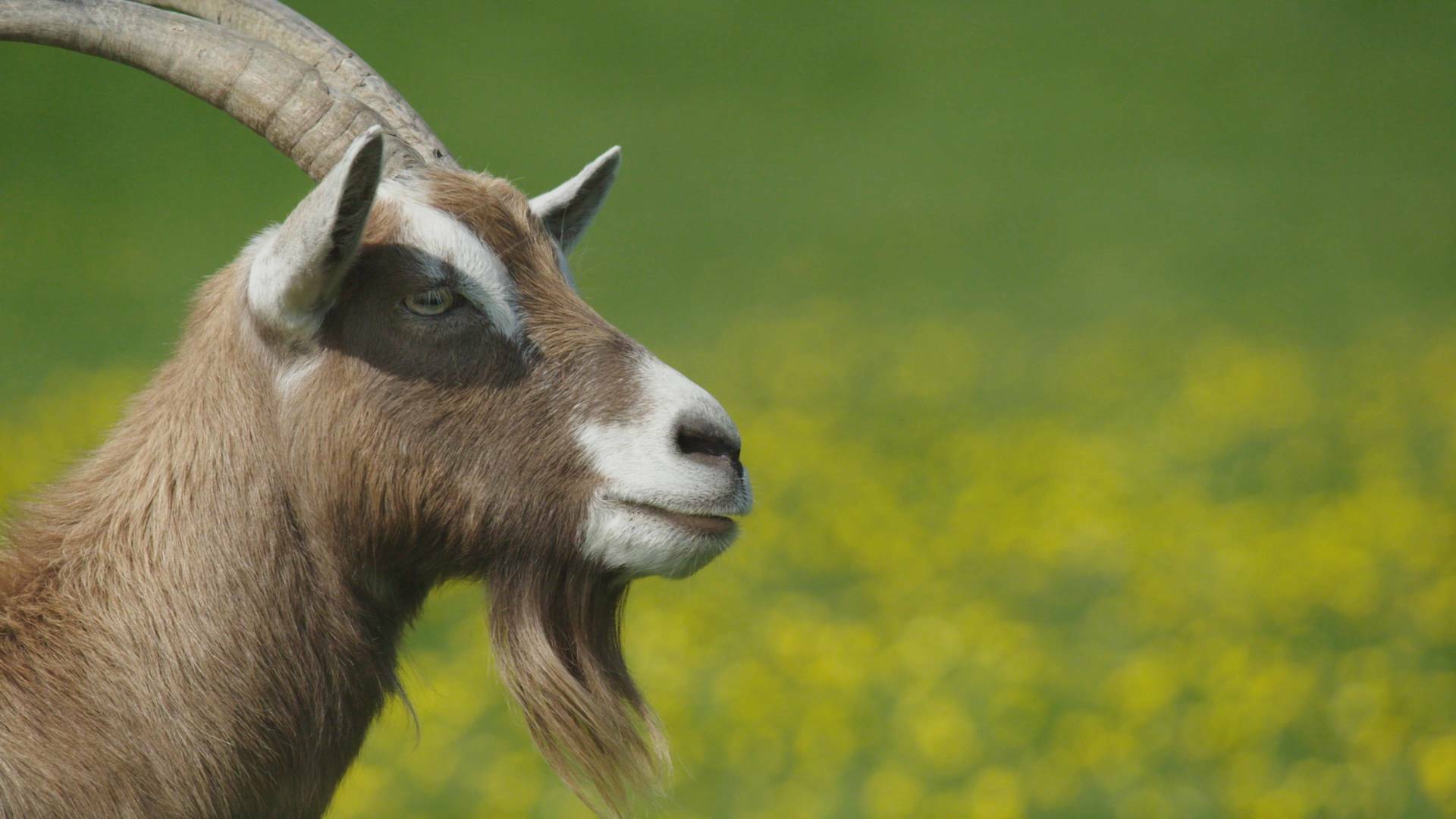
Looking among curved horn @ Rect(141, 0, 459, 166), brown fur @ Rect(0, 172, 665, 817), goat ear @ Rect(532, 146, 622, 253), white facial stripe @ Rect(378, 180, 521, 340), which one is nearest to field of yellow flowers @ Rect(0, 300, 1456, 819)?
brown fur @ Rect(0, 172, 665, 817)

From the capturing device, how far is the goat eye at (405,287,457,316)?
292 centimetres

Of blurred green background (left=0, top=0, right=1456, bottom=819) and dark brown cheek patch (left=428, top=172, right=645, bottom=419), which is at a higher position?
dark brown cheek patch (left=428, top=172, right=645, bottom=419)

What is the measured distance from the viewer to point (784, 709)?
18.7ft

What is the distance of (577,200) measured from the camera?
3.69m

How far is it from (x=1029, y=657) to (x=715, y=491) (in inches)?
131

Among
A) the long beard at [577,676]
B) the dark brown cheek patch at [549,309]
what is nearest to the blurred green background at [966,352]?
the long beard at [577,676]

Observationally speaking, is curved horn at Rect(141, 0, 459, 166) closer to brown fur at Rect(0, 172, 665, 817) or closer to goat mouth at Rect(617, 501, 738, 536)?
brown fur at Rect(0, 172, 665, 817)

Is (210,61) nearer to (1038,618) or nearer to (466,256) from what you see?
(466,256)

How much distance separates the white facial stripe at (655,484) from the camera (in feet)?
9.42

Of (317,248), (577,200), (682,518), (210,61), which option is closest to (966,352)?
(577,200)

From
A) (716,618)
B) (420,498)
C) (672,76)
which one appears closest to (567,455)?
(420,498)

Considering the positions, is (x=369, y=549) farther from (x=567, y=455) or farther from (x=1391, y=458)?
(x=1391, y=458)

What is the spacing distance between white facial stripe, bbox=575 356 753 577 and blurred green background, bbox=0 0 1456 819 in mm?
1546

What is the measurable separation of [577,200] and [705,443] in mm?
1013
